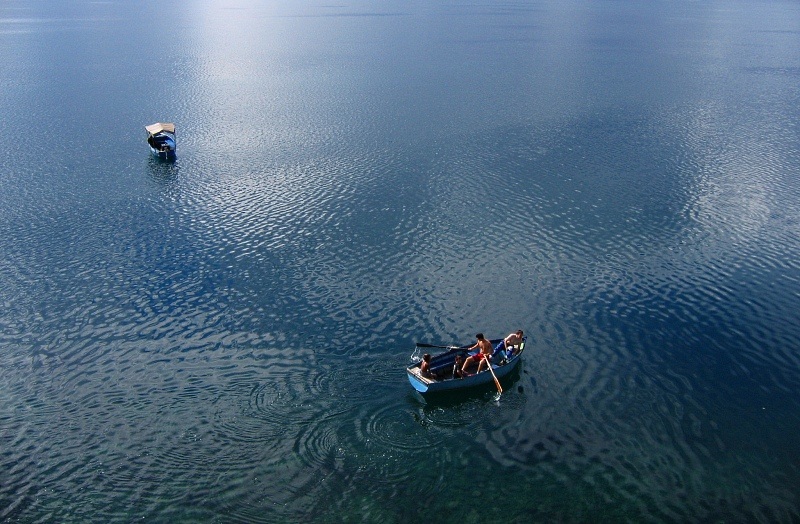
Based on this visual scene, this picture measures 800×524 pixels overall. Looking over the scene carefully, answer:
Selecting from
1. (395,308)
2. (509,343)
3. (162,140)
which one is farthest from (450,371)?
(162,140)

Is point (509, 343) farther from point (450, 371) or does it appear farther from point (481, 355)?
point (450, 371)

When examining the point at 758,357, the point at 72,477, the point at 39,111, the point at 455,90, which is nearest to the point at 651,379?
the point at 758,357

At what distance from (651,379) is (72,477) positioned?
33808mm

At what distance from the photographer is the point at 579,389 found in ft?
133

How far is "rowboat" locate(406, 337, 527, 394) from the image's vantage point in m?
38.4

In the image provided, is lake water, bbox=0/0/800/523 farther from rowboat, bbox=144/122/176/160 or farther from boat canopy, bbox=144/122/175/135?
boat canopy, bbox=144/122/175/135

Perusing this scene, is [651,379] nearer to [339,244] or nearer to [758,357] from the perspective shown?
[758,357]

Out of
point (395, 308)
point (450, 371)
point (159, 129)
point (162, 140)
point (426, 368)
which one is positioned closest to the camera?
point (426, 368)

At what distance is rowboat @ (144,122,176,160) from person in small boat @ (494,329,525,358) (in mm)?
53763

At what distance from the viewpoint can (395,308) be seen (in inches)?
1918

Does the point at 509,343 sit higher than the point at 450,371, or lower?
higher

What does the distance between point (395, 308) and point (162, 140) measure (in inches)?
1872

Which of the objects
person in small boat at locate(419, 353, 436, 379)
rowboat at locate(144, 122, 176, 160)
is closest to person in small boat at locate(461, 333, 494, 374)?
person in small boat at locate(419, 353, 436, 379)

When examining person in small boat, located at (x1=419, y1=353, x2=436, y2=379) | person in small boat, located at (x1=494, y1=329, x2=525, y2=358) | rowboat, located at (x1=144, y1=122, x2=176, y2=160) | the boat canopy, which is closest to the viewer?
person in small boat, located at (x1=419, y1=353, x2=436, y2=379)
